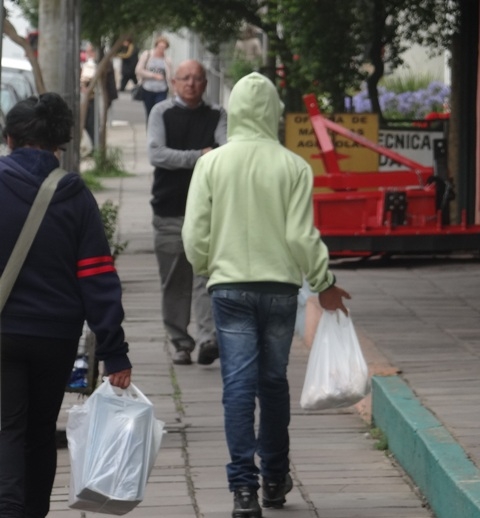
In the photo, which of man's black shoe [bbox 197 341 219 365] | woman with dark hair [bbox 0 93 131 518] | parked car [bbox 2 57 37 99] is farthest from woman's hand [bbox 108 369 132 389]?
parked car [bbox 2 57 37 99]

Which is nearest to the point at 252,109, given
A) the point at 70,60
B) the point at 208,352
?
the point at 208,352

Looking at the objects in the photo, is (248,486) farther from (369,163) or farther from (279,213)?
(369,163)

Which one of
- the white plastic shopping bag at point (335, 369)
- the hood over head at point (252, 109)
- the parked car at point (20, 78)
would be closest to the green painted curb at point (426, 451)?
the white plastic shopping bag at point (335, 369)

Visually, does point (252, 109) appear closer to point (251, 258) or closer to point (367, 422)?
point (251, 258)

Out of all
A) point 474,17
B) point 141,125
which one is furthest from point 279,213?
point 141,125

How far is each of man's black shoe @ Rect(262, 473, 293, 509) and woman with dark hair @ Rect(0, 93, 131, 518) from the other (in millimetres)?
1061

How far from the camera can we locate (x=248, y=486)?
222 inches

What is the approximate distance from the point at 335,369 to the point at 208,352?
8.97ft

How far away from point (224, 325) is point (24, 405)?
3.43ft

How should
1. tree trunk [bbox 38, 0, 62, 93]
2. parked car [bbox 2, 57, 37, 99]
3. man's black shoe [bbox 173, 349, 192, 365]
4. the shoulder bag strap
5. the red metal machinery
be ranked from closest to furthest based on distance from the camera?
the shoulder bag strap
man's black shoe [bbox 173, 349, 192, 365]
tree trunk [bbox 38, 0, 62, 93]
the red metal machinery
parked car [bbox 2, 57, 37, 99]

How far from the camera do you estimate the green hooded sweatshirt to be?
5648 millimetres

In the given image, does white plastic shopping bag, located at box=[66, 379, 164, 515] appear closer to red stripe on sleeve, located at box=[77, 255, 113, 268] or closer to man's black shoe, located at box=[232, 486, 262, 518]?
red stripe on sleeve, located at box=[77, 255, 113, 268]

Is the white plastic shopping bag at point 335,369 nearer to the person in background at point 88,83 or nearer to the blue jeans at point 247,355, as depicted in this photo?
the blue jeans at point 247,355

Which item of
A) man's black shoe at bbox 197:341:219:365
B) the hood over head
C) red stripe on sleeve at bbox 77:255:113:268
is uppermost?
the hood over head
